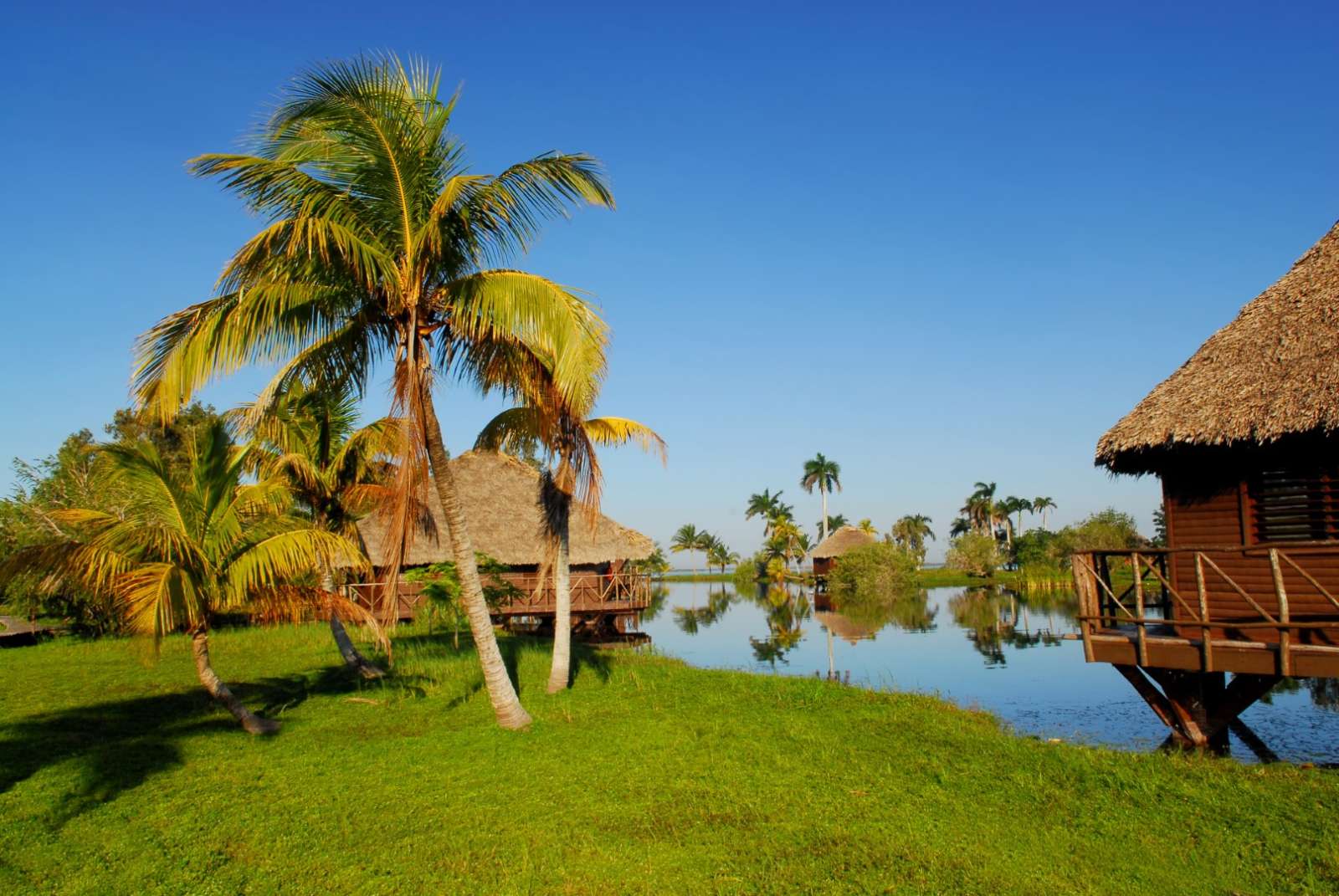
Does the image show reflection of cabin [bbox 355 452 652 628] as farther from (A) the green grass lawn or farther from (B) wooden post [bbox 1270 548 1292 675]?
(B) wooden post [bbox 1270 548 1292 675]

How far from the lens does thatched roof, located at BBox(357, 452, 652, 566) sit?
25.6m

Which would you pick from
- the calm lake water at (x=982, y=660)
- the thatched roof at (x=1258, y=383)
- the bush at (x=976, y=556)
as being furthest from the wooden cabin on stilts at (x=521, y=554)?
the bush at (x=976, y=556)

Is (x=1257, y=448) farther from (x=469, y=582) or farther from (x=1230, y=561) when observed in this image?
(x=469, y=582)

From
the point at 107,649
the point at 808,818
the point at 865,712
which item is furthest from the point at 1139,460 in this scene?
the point at 107,649

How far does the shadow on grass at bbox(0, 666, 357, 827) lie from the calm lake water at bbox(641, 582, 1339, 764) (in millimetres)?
9386

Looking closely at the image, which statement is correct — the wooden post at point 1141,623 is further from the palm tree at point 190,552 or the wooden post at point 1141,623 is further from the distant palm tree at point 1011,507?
the distant palm tree at point 1011,507

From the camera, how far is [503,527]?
26.9 m

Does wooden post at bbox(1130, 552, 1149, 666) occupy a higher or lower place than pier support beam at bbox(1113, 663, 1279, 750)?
higher

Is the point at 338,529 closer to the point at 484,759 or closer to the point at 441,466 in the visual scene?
the point at 441,466

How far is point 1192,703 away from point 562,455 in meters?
8.39

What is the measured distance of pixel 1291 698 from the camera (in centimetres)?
1525

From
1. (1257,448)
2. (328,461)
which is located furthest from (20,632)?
(1257,448)

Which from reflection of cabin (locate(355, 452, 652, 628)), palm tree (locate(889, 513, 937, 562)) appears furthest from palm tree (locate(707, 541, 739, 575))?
reflection of cabin (locate(355, 452, 652, 628))

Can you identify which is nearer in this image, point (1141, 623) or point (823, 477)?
point (1141, 623)
